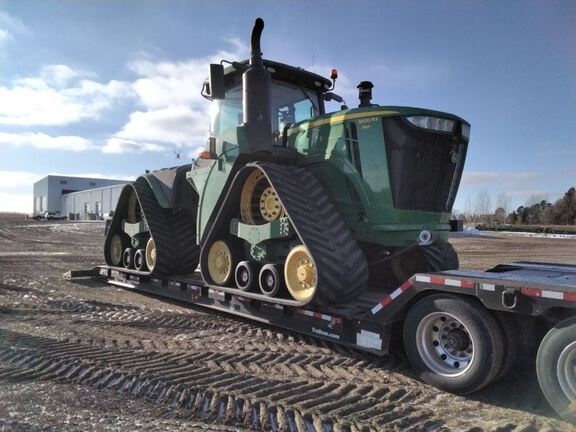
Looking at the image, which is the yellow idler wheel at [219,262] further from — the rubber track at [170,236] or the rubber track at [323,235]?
the rubber track at [170,236]

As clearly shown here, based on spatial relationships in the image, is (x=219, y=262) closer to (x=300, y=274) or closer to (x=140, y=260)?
(x=300, y=274)

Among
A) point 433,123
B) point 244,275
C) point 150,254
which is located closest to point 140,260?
point 150,254

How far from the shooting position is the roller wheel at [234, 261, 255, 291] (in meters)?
5.87

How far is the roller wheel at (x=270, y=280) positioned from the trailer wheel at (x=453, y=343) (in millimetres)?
1711

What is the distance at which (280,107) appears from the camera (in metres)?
6.91

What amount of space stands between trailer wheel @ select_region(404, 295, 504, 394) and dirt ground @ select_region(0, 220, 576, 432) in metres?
0.16

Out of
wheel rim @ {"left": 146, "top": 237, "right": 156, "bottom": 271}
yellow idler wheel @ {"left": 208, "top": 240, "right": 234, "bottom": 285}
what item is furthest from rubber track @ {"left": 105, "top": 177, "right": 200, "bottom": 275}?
yellow idler wheel @ {"left": 208, "top": 240, "right": 234, "bottom": 285}

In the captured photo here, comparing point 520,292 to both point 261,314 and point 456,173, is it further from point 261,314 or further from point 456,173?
point 261,314

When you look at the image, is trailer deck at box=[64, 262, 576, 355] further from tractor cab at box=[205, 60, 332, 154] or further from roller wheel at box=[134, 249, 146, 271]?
tractor cab at box=[205, 60, 332, 154]

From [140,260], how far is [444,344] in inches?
244

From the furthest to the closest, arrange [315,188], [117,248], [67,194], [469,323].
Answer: [67,194]
[117,248]
[315,188]
[469,323]

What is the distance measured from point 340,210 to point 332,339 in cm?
165

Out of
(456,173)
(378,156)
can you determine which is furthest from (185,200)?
(456,173)

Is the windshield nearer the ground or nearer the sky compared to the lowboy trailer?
nearer the sky
